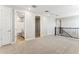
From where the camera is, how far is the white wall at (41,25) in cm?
653

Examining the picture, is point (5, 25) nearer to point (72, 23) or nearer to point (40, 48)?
point (40, 48)

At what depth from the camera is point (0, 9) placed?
14.5ft

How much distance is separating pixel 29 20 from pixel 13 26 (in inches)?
66.0

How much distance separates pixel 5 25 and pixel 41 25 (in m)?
3.96

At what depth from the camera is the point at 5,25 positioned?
4.69 m

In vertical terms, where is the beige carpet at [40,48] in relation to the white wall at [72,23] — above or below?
below

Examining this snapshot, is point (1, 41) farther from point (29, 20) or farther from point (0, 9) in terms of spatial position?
point (29, 20)

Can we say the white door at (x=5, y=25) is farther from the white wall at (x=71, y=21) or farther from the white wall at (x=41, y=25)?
the white wall at (x=71, y=21)

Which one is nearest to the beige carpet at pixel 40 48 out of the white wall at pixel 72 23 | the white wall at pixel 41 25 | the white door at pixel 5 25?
the white door at pixel 5 25

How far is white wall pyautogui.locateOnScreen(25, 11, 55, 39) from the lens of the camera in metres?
6.53

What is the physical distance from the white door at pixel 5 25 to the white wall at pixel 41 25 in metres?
A: 1.62

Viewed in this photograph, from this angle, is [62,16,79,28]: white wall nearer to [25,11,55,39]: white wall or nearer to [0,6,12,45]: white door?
[25,11,55,39]: white wall

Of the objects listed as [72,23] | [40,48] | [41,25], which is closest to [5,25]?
[40,48]
